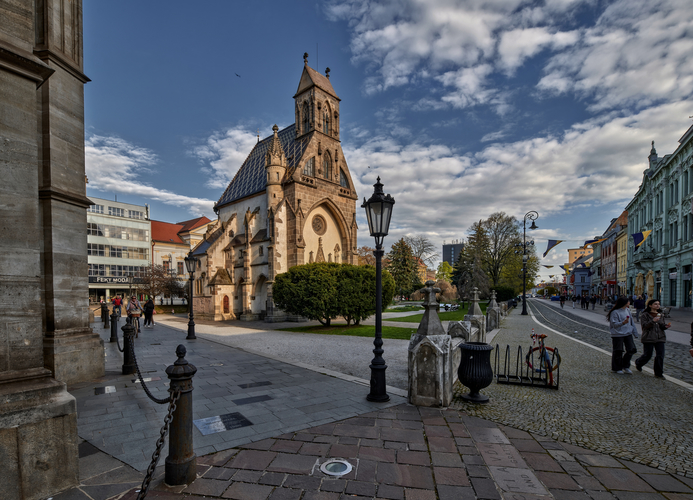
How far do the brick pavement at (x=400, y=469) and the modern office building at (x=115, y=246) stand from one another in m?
49.5

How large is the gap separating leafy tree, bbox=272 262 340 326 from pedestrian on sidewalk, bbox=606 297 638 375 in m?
12.7

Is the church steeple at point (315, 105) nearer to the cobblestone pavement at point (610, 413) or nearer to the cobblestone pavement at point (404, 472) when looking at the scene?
the cobblestone pavement at point (610, 413)

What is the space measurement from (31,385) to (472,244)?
49.5 meters

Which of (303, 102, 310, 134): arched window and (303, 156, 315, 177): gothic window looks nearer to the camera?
(303, 156, 315, 177): gothic window

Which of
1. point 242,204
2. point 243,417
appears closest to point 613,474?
point 243,417

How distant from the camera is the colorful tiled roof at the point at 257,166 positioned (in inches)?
1158

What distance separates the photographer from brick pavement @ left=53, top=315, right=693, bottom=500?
3.15 metres

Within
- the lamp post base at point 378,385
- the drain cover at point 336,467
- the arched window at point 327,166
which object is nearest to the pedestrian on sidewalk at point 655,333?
the lamp post base at point 378,385

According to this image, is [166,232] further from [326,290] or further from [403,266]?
[326,290]

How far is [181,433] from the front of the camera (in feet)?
10.6

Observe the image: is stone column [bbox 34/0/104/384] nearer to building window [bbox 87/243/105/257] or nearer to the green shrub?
the green shrub

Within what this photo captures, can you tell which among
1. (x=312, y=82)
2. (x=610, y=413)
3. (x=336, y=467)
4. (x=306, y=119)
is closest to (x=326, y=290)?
(x=610, y=413)

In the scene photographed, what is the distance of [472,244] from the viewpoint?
47844 millimetres

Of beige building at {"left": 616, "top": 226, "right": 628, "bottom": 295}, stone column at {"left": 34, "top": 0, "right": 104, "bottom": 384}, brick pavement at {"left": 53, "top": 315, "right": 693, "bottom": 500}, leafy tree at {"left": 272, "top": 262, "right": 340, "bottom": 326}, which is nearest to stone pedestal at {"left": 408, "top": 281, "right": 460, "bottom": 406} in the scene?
brick pavement at {"left": 53, "top": 315, "right": 693, "bottom": 500}
